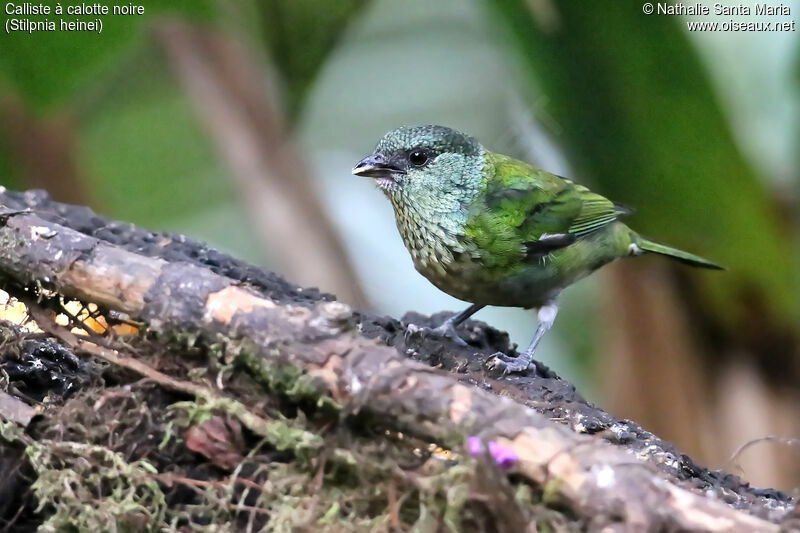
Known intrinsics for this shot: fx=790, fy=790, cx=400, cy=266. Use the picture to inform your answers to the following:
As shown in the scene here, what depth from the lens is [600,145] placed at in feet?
13.3

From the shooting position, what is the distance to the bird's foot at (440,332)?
2.67 metres

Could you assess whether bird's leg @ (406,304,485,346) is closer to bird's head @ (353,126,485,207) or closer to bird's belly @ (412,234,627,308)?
bird's belly @ (412,234,627,308)

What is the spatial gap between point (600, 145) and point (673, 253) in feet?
2.16

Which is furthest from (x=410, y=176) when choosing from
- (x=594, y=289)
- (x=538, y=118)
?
(x=594, y=289)

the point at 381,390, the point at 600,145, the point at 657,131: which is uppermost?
the point at 657,131

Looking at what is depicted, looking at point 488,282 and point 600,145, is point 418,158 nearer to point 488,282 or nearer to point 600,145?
point 488,282

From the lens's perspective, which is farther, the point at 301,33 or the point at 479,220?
the point at 301,33

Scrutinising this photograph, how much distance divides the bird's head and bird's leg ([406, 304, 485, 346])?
0.49m

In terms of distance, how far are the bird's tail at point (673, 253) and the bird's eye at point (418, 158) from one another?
126cm

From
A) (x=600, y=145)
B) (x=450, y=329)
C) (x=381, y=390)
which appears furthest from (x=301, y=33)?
(x=381, y=390)

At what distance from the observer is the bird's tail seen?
3850 millimetres

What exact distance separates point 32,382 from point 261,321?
2.38 ft

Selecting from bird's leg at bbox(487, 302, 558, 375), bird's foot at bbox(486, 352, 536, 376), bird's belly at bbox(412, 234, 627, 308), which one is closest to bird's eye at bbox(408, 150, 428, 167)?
bird's belly at bbox(412, 234, 627, 308)

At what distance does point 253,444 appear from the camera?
5.58 feet
